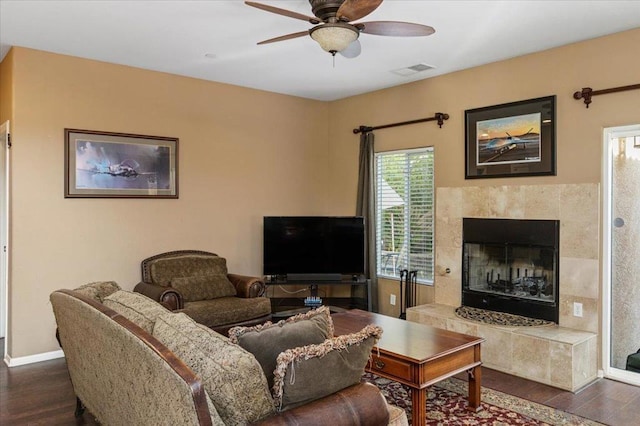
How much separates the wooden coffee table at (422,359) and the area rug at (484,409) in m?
0.12

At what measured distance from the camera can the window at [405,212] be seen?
18.1ft

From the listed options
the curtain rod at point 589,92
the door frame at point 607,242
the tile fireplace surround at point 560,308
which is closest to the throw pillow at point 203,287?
the tile fireplace surround at point 560,308

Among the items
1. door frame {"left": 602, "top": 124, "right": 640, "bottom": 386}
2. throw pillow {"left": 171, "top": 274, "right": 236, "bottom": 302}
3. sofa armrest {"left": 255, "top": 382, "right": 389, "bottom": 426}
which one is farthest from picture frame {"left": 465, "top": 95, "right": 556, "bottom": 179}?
sofa armrest {"left": 255, "top": 382, "right": 389, "bottom": 426}

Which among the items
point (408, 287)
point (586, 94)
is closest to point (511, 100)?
point (586, 94)

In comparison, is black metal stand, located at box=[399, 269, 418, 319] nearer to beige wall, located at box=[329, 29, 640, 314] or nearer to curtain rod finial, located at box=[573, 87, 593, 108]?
beige wall, located at box=[329, 29, 640, 314]

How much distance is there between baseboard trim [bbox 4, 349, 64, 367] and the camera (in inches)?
170

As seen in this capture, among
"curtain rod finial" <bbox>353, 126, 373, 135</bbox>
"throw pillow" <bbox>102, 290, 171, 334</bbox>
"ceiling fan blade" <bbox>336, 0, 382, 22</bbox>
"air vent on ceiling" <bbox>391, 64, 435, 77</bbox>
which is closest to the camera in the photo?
"throw pillow" <bbox>102, 290, 171, 334</bbox>

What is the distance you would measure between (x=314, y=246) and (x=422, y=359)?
2.92 m

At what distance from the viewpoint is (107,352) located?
2.16 metres

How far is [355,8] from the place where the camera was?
273cm

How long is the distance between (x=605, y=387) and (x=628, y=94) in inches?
Answer: 93.9

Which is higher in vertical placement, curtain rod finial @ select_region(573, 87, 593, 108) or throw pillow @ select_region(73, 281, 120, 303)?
curtain rod finial @ select_region(573, 87, 593, 108)

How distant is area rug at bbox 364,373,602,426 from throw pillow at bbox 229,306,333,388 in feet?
4.05

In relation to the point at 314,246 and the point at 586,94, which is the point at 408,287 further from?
the point at 586,94
